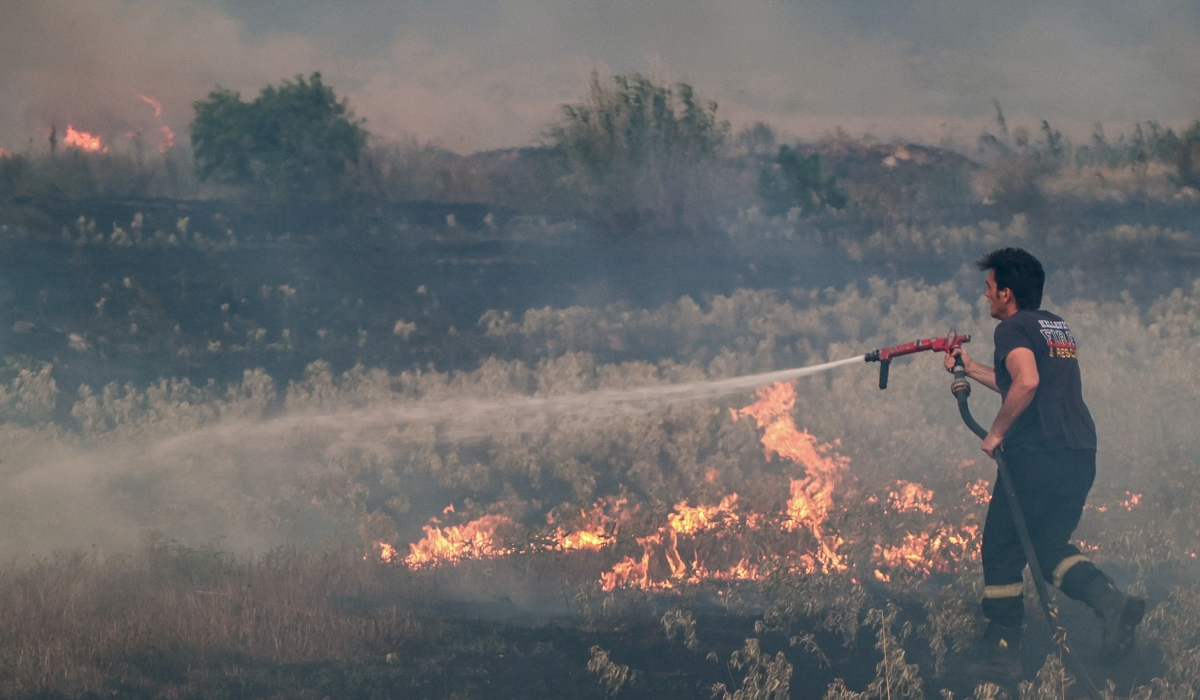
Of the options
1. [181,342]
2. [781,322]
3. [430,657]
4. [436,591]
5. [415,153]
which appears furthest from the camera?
[415,153]

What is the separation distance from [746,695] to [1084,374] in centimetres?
727

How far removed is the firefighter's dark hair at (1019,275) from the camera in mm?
5773

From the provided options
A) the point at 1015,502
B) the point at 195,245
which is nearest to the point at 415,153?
the point at 195,245

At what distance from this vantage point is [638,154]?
13828 mm

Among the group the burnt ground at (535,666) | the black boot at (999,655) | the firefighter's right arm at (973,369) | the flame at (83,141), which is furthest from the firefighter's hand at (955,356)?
the flame at (83,141)

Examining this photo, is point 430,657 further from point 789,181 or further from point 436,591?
point 789,181

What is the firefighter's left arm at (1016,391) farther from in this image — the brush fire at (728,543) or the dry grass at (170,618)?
the dry grass at (170,618)

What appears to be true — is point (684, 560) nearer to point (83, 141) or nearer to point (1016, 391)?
point (1016, 391)

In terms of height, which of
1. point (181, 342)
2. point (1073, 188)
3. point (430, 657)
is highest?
point (1073, 188)

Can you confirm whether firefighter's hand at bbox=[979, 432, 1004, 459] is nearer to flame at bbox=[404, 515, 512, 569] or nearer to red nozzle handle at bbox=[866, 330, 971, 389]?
red nozzle handle at bbox=[866, 330, 971, 389]

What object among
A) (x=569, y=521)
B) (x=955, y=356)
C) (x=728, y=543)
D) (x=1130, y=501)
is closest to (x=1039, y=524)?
(x=955, y=356)

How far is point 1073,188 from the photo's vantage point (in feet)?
47.8

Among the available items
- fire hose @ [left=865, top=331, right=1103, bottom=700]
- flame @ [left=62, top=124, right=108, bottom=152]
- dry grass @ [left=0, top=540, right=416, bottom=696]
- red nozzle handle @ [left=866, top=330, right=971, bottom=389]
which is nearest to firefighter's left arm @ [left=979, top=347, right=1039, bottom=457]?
fire hose @ [left=865, top=331, right=1103, bottom=700]

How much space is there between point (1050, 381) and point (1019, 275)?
603mm
